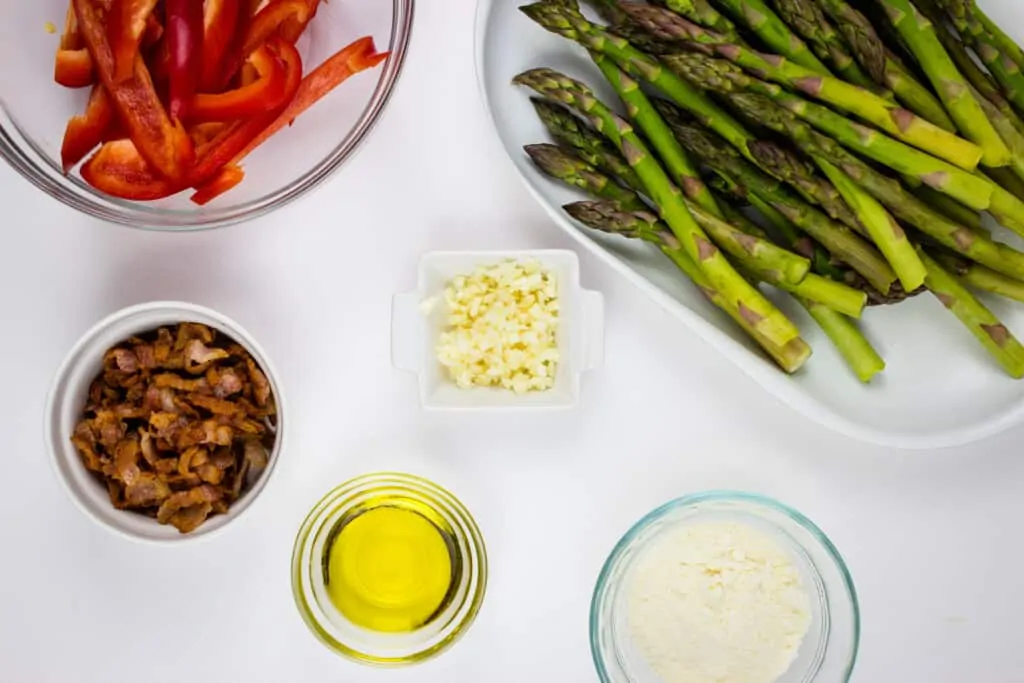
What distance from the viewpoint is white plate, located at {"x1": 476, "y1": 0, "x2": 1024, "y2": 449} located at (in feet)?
4.22

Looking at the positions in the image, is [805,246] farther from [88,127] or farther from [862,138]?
[88,127]

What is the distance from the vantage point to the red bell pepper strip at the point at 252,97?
1.20 metres

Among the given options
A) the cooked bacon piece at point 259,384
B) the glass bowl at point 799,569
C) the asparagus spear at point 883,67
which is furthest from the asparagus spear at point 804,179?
the cooked bacon piece at point 259,384

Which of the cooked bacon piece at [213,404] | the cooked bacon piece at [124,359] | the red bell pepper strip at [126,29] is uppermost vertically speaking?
the red bell pepper strip at [126,29]

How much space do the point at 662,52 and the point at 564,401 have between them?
0.43 metres

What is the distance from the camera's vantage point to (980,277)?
4.22 feet

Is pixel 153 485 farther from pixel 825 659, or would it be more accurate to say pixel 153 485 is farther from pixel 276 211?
pixel 825 659

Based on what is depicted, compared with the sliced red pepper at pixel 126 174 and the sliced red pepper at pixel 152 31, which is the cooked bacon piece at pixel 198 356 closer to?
the sliced red pepper at pixel 126 174

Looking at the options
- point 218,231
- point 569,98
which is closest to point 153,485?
point 218,231

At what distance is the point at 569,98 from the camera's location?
130cm

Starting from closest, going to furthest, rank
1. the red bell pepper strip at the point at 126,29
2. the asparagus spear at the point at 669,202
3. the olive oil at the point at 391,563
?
1. the red bell pepper strip at the point at 126,29
2. the asparagus spear at the point at 669,202
3. the olive oil at the point at 391,563

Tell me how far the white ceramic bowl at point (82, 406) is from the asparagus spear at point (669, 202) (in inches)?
18.6

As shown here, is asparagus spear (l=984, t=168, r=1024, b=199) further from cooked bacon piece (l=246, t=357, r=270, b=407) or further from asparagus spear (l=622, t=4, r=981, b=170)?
cooked bacon piece (l=246, t=357, r=270, b=407)

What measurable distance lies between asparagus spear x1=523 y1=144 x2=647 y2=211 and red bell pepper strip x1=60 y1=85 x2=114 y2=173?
19.3 inches
